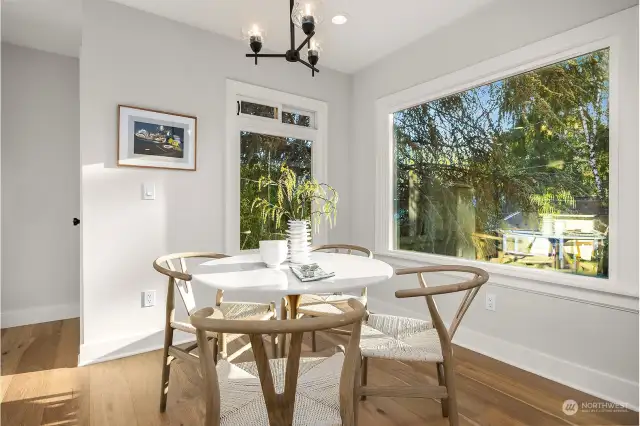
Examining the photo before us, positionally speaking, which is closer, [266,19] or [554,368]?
Answer: [554,368]

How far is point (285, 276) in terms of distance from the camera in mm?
1598

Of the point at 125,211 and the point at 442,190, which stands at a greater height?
the point at 442,190

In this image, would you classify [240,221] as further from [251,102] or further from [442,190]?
[442,190]

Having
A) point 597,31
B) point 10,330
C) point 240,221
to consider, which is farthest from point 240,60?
point 10,330

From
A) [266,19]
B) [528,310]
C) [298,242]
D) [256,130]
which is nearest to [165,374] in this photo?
[298,242]

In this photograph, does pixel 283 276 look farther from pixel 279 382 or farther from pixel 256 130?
pixel 256 130

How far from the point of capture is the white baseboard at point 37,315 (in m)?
3.04

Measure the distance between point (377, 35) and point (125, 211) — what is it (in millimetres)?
2409

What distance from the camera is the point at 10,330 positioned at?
2967 mm

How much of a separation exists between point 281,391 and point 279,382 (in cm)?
5

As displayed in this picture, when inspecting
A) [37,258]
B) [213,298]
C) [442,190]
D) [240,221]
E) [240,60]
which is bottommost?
[213,298]

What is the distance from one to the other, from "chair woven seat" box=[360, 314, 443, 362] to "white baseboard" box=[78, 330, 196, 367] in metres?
1.71

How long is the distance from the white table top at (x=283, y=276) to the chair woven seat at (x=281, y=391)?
268 millimetres

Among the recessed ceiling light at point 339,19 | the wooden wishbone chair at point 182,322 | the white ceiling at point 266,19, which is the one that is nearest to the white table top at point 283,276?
the wooden wishbone chair at point 182,322
